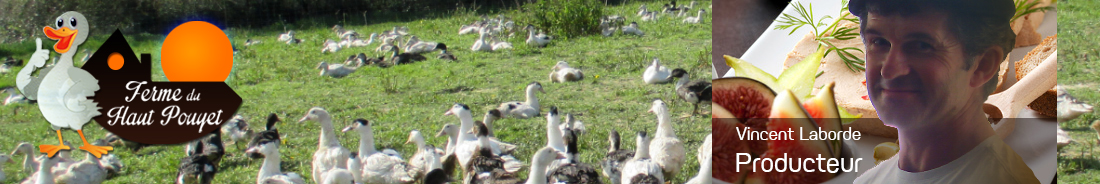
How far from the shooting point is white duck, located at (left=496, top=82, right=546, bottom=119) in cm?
551

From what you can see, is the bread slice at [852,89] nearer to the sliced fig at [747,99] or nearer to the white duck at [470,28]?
the sliced fig at [747,99]

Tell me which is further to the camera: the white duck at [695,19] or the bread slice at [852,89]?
the white duck at [695,19]

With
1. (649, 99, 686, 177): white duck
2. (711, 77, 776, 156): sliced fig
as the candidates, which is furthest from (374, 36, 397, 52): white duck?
(711, 77, 776, 156): sliced fig

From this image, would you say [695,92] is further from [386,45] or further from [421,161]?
[386,45]

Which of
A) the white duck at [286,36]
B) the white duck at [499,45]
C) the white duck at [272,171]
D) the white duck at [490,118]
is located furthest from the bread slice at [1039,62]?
the white duck at [286,36]

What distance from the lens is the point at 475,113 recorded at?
5668mm

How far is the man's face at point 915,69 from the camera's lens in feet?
9.53

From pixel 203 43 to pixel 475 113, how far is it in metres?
1.89

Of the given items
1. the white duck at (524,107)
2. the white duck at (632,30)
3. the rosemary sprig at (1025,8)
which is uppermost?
the rosemary sprig at (1025,8)

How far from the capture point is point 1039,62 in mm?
3027

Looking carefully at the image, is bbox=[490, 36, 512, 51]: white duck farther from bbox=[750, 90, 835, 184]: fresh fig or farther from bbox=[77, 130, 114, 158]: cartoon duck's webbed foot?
bbox=[750, 90, 835, 184]: fresh fig

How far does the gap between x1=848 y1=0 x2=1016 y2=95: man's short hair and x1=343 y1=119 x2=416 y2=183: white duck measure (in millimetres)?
2518

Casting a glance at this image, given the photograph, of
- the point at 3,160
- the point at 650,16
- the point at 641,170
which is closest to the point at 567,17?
the point at 650,16

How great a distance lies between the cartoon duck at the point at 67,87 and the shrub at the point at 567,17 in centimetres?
436
